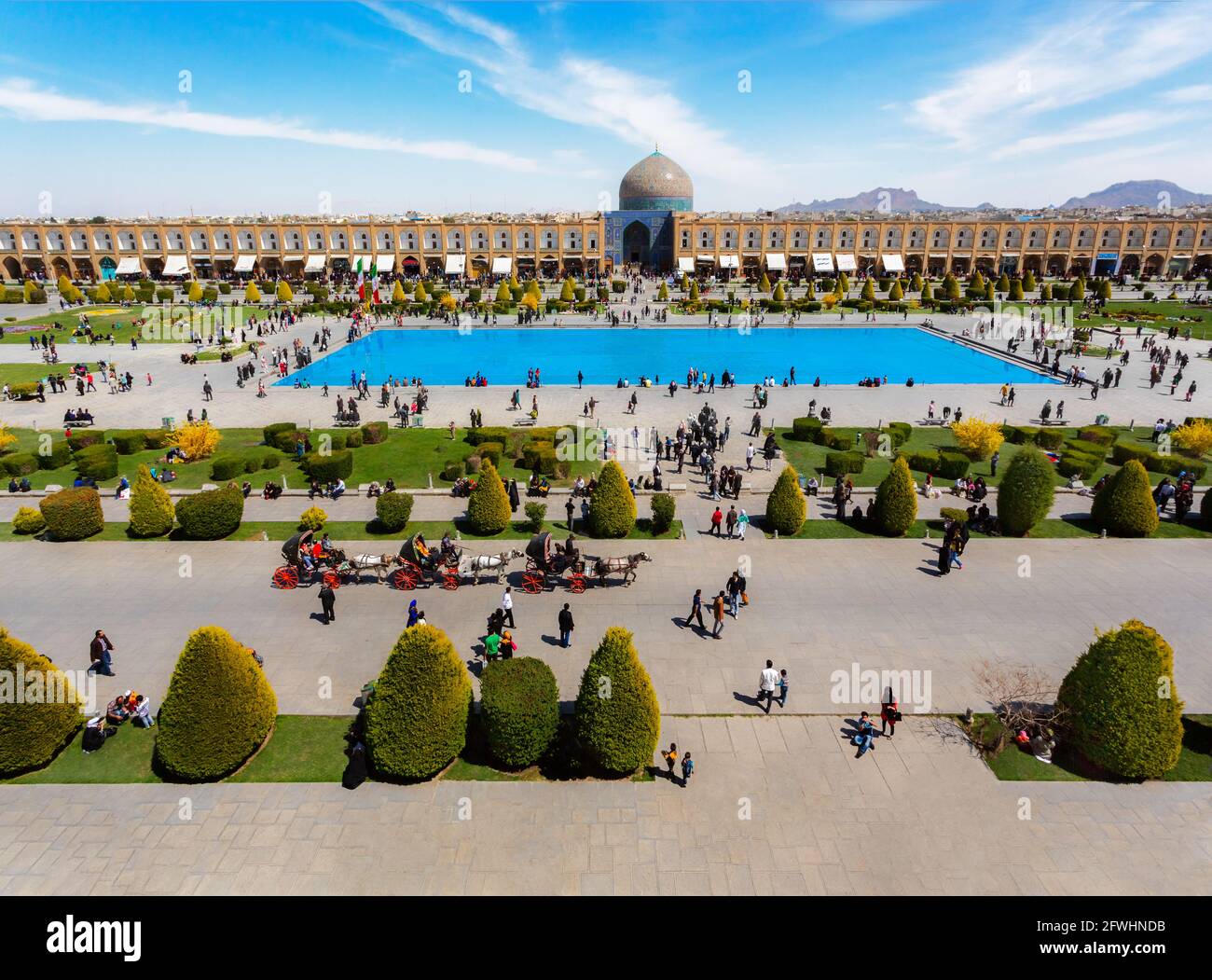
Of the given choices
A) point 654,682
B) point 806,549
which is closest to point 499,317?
point 806,549

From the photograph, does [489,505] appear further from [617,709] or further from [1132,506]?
[1132,506]

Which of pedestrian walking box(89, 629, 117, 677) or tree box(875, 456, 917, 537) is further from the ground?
tree box(875, 456, 917, 537)

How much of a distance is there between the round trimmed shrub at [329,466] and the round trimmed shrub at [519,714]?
1290 cm

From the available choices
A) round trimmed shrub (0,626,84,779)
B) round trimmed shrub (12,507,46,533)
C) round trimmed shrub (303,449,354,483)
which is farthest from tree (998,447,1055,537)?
round trimmed shrub (12,507,46,533)

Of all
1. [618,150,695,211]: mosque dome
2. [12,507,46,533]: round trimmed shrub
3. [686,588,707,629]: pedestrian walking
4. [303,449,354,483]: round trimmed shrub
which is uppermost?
[618,150,695,211]: mosque dome

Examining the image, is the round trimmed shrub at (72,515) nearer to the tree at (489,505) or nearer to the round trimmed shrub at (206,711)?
the tree at (489,505)

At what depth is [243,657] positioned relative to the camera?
9625 millimetres

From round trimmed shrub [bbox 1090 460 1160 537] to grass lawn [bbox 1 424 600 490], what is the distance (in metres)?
13.8

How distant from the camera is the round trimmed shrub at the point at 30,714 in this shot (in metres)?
9.25

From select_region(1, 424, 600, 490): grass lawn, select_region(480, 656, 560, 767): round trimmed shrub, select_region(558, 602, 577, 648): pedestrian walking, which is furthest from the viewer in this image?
select_region(1, 424, 600, 490): grass lawn

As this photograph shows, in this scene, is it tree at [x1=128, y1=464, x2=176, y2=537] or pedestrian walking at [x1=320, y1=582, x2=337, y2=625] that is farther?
tree at [x1=128, y1=464, x2=176, y2=537]

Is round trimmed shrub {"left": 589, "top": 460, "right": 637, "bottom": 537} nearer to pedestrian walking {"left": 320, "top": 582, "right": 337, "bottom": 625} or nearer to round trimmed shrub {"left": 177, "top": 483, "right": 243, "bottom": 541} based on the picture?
pedestrian walking {"left": 320, "top": 582, "right": 337, "bottom": 625}

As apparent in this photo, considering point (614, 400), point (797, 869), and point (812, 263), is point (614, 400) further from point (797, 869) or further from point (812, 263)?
point (812, 263)

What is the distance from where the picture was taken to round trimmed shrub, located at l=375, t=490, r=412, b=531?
17375 millimetres
